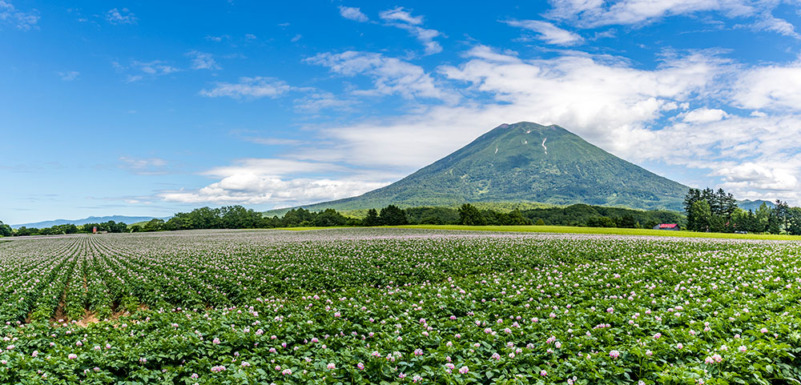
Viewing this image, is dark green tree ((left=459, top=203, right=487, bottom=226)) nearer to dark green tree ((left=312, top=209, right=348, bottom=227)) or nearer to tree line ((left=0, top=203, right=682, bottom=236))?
tree line ((left=0, top=203, right=682, bottom=236))

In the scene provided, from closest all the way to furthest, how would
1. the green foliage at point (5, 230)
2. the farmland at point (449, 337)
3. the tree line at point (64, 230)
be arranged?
the farmland at point (449, 337) → the green foliage at point (5, 230) → the tree line at point (64, 230)

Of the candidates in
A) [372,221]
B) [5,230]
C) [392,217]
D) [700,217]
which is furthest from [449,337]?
[5,230]

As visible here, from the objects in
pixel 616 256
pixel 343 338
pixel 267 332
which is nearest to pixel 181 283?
pixel 267 332

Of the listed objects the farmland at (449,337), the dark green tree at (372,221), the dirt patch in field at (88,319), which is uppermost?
the dark green tree at (372,221)

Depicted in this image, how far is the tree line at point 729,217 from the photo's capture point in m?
112

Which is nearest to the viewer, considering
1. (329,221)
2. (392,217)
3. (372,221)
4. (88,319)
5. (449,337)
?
(449,337)

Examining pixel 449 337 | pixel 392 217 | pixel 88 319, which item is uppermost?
pixel 392 217

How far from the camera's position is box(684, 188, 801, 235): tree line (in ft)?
367

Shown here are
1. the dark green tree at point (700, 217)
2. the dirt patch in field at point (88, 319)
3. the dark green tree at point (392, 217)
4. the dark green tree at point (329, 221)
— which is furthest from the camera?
the dark green tree at point (329, 221)

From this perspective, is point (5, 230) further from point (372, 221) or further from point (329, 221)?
point (372, 221)

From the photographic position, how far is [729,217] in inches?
4857

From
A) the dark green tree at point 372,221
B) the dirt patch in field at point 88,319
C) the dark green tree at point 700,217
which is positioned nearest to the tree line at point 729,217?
the dark green tree at point 700,217

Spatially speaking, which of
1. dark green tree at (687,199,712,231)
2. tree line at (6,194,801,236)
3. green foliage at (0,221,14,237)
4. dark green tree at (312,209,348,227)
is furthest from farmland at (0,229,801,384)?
green foliage at (0,221,14,237)

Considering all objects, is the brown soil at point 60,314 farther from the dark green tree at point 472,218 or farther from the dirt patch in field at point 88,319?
the dark green tree at point 472,218
